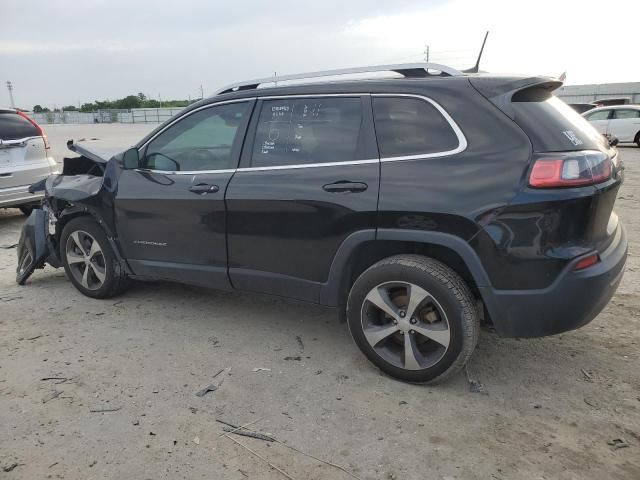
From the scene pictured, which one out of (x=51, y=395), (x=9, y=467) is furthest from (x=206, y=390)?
(x=9, y=467)

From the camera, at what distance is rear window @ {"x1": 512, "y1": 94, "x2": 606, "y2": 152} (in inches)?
106

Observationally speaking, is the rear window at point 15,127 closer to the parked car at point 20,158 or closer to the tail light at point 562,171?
the parked car at point 20,158

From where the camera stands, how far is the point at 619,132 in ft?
58.0

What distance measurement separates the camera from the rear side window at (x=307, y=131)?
3.20 m

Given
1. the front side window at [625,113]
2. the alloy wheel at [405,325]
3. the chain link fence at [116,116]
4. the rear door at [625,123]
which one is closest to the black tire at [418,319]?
the alloy wheel at [405,325]

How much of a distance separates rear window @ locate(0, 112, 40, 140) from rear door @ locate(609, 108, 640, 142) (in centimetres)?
1746

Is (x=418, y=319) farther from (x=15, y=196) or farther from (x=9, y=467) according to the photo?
(x=15, y=196)

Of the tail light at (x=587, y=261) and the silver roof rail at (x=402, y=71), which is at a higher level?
the silver roof rail at (x=402, y=71)

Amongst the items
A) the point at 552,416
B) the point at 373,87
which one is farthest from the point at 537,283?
the point at 373,87

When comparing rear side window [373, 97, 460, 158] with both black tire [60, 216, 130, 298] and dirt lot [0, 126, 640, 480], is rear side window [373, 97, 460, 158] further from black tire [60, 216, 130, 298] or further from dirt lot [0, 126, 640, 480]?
black tire [60, 216, 130, 298]

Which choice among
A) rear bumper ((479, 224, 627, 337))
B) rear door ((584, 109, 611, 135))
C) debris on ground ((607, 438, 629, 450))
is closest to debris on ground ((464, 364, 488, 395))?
rear bumper ((479, 224, 627, 337))

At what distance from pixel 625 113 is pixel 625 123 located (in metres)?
0.34

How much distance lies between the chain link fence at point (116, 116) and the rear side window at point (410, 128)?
4583 centimetres

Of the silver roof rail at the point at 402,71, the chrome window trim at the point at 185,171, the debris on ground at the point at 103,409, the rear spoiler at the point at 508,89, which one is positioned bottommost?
the debris on ground at the point at 103,409
